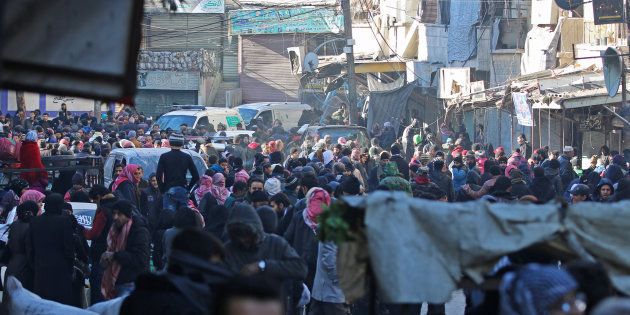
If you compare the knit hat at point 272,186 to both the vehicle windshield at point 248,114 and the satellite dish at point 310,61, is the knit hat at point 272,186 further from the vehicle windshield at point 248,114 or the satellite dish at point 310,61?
the vehicle windshield at point 248,114

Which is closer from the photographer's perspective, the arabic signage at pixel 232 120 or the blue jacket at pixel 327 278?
the blue jacket at pixel 327 278

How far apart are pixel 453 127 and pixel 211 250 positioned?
2951 centimetres

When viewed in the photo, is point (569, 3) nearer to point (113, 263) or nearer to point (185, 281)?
point (113, 263)

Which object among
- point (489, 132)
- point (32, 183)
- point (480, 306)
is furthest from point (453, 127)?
point (480, 306)

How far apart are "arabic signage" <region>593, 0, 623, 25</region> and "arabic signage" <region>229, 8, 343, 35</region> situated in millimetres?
24699

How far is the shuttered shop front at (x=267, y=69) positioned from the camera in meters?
51.2

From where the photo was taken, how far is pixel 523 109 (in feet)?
82.8

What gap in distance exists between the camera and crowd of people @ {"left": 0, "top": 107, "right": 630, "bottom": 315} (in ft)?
16.1

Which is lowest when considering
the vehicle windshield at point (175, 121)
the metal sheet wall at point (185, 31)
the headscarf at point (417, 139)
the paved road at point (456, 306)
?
the paved road at point (456, 306)

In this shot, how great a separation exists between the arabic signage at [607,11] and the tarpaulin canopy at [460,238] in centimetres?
1909

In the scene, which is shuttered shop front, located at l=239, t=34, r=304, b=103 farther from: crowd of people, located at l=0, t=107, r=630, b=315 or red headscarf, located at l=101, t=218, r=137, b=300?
red headscarf, located at l=101, t=218, r=137, b=300

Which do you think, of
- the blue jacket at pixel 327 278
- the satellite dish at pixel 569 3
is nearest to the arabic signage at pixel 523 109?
the satellite dish at pixel 569 3

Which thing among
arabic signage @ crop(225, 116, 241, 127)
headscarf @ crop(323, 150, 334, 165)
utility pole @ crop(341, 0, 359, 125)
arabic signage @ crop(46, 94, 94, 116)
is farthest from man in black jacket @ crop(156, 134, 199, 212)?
arabic signage @ crop(46, 94, 94, 116)

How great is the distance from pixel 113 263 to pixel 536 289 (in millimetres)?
6346
